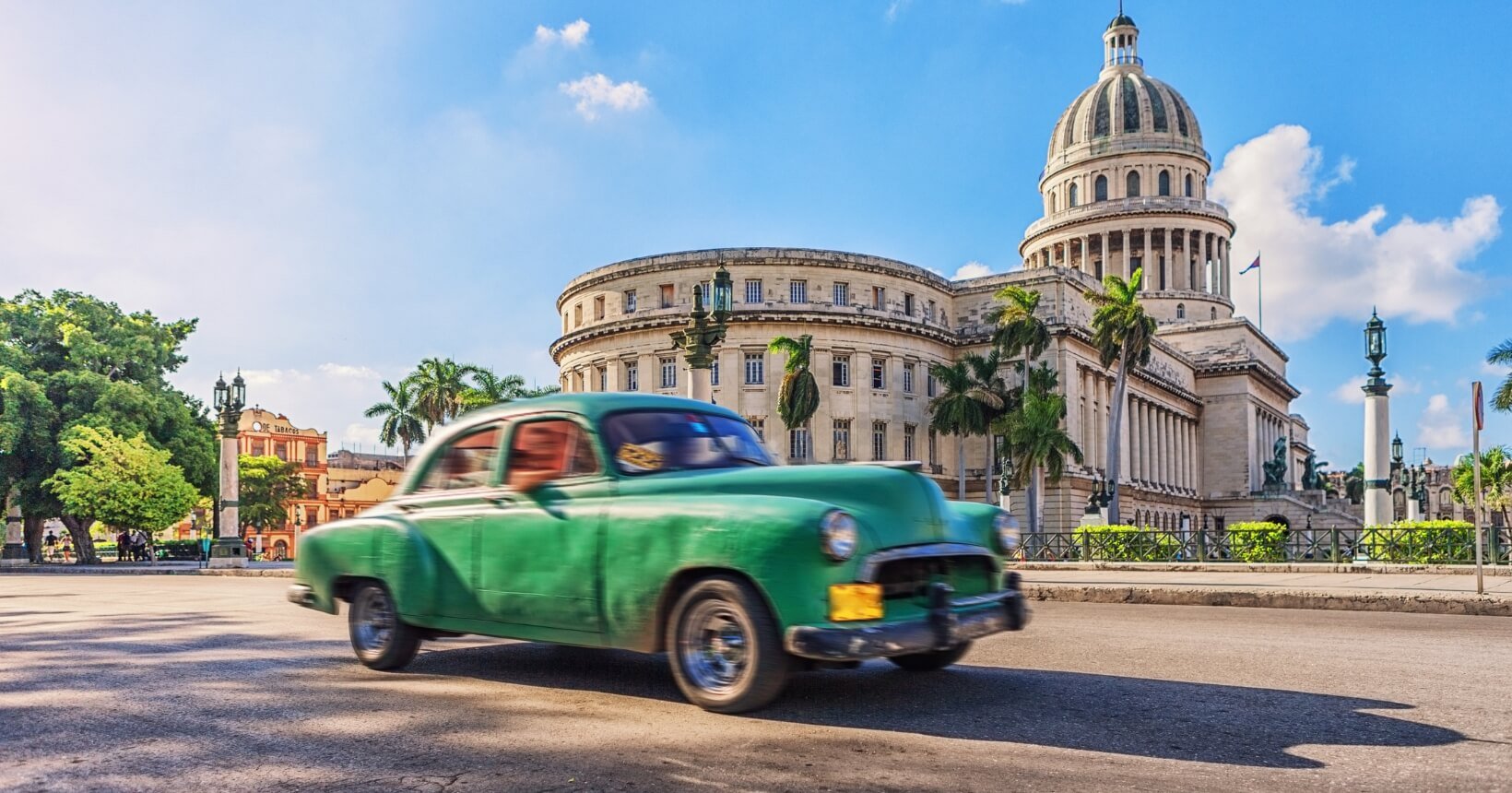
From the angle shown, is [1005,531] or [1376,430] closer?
[1005,531]

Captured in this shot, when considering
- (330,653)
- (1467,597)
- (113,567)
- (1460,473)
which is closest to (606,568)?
(330,653)

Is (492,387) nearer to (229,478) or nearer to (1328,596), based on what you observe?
(229,478)

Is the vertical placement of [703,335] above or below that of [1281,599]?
above

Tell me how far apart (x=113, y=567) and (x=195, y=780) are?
4251 centimetres

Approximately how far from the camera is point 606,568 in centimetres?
637

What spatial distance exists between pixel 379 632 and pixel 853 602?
3782 millimetres

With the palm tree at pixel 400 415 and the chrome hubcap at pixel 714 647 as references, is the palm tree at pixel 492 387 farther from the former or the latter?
the chrome hubcap at pixel 714 647

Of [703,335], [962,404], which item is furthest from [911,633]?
[962,404]

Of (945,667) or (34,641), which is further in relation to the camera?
(34,641)

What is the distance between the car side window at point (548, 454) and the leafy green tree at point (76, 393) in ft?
147

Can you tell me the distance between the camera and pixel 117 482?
43.5 metres

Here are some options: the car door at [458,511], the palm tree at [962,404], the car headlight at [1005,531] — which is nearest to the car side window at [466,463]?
the car door at [458,511]

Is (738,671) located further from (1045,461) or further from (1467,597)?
(1045,461)

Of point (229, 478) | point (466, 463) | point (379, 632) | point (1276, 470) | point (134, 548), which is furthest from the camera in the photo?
point (1276, 470)
